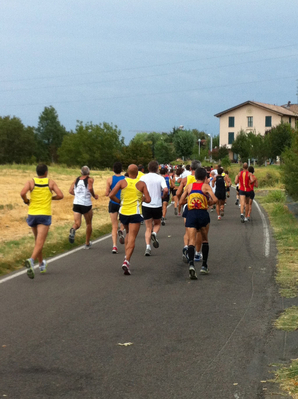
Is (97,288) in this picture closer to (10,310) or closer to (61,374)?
(10,310)

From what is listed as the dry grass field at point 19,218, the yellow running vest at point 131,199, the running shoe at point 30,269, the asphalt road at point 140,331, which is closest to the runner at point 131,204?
the yellow running vest at point 131,199

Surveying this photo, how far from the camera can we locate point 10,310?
8.06m

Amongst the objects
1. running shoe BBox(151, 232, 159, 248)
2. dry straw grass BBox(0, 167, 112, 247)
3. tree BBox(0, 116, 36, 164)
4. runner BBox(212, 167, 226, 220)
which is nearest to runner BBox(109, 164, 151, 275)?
running shoe BBox(151, 232, 159, 248)

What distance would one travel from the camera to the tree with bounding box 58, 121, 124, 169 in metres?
133

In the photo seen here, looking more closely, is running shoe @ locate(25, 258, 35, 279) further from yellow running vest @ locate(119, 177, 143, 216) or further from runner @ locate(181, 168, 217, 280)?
runner @ locate(181, 168, 217, 280)

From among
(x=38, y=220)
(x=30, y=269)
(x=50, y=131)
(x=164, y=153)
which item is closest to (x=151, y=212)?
(x=38, y=220)

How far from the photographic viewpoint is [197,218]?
10578 mm

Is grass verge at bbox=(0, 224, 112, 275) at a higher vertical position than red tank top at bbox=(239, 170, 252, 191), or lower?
lower

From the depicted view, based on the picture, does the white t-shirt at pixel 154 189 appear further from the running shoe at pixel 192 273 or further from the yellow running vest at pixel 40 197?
the running shoe at pixel 192 273

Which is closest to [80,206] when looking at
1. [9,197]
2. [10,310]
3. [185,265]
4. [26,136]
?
[185,265]

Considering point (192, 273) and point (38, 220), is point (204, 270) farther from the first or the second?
point (38, 220)

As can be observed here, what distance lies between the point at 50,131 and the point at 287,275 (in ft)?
469

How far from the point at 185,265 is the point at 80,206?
3.24 m

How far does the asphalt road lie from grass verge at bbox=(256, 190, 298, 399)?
16 cm
